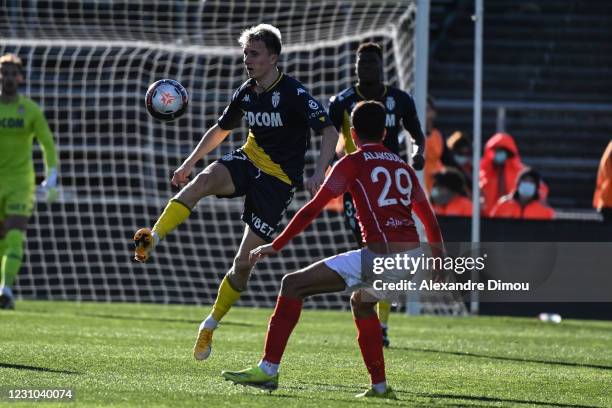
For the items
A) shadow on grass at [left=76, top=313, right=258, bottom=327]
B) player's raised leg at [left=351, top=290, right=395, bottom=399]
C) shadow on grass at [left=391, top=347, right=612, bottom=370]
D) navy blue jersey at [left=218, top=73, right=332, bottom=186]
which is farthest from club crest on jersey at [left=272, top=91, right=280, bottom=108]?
shadow on grass at [left=76, top=313, right=258, bottom=327]

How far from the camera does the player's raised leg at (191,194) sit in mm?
7586

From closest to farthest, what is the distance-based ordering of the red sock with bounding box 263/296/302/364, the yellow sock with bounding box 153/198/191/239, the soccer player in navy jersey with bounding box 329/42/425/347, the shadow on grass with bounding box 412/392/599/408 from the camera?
1. the red sock with bounding box 263/296/302/364
2. the shadow on grass with bounding box 412/392/599/408
3. the yellow sock with bounding box 153/198/191/239
4. the soccer player in navy jersey with bounding box 329/42/425/347

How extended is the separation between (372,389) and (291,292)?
2.13ft

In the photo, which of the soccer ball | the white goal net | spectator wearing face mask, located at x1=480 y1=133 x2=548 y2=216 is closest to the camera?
the soccer ball

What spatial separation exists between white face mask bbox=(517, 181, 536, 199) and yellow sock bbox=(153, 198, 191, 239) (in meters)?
8.85

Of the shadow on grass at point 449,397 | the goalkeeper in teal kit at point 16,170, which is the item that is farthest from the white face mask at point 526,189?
the shadow on grass at point 449,397

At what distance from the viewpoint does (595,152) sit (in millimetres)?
21688

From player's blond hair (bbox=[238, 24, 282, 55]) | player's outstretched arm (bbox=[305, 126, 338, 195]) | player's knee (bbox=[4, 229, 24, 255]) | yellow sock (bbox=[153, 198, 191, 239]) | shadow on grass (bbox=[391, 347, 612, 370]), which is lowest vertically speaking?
shadow on grass (bbox=[391, 347, 612, 370])

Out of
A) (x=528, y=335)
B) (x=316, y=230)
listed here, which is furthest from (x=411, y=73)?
(x=528, y=335)

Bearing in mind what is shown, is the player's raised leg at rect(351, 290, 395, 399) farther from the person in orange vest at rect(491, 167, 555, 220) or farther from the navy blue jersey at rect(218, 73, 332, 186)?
the person in orange vest at rect(491, 167, 555, 220)

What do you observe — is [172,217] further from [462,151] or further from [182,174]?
[462,151]

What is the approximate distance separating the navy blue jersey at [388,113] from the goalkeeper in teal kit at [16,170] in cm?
382

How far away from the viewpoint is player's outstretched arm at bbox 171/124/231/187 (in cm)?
799

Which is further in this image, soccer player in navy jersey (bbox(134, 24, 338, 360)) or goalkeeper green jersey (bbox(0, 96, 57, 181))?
goalkeeper green jersey (bbox(0, 96, 57, 181))
